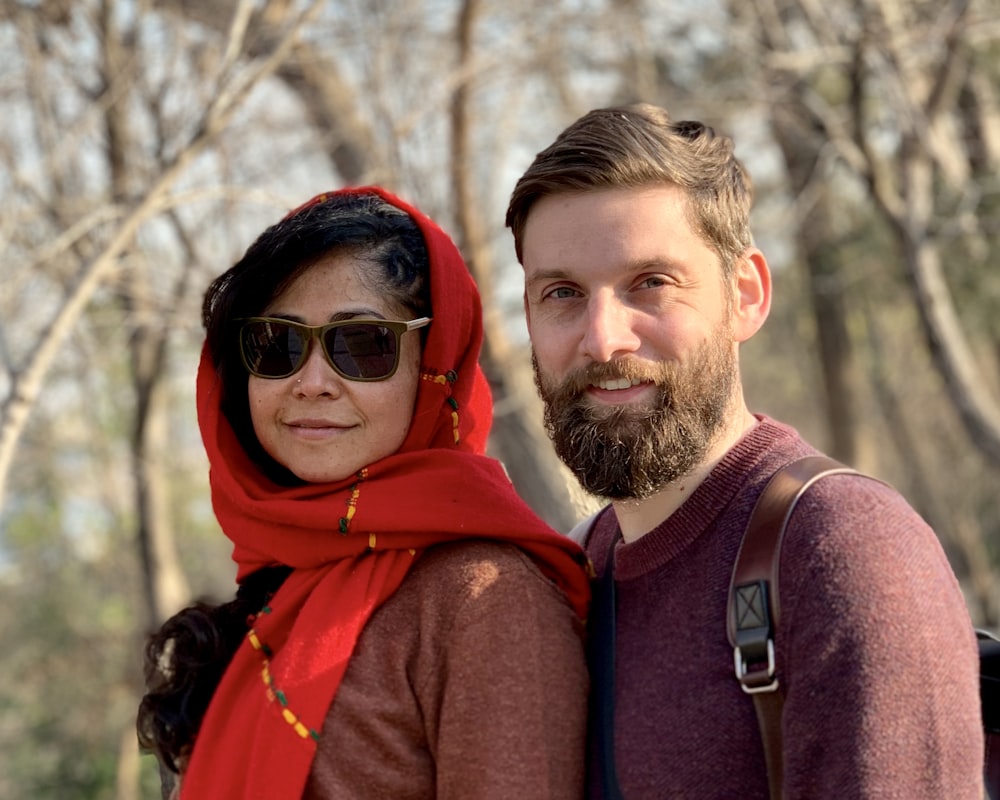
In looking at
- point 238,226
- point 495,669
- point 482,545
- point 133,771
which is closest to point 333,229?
point 482,545

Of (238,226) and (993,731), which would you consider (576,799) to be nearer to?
(993,731)

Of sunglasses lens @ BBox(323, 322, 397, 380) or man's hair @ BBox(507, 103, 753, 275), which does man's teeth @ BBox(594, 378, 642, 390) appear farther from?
sunglasses lens @ BBox(323, 322, 397, 380)

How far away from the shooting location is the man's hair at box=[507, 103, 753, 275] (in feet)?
6.23

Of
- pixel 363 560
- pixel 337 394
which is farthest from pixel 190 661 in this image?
pixel 337 394

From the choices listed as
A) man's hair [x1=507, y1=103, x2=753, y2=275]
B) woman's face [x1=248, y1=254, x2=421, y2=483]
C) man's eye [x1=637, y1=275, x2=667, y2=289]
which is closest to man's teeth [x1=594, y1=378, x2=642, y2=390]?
man's eye [x1=637, y1=275, x2=667, y2=289]

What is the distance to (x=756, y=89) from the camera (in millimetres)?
6875

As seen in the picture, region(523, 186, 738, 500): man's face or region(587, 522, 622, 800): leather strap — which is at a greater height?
region(523, 186, 738, 500): man's face

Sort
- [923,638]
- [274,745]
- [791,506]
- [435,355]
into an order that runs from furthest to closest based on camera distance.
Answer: [435,355] → [274,745] → [791,506] → [923,638]

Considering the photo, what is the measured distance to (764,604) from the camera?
5.25 feet

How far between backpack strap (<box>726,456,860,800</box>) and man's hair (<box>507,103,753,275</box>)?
0.44m

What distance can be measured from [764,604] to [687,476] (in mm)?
367

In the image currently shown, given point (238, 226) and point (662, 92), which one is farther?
point (662, 92)

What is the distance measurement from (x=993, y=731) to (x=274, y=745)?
1145 mm

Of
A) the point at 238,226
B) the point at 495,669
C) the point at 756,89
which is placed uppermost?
the point at 756,89
